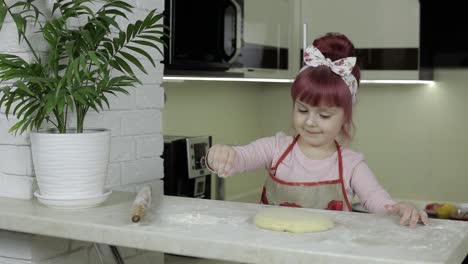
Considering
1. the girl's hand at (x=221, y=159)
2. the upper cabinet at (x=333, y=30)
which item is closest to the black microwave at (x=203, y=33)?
the upper cabinet at (x=333, y=30)

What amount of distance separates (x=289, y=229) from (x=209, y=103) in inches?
96.7

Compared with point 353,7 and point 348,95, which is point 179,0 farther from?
point 353,7

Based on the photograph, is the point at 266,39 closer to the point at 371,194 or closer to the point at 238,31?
the point at 238,31

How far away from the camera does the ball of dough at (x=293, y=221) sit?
1294 millimetres

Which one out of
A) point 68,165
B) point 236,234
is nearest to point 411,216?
point 236,234

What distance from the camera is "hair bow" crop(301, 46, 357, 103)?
1820 millimetres

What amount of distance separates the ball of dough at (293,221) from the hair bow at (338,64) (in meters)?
0.55

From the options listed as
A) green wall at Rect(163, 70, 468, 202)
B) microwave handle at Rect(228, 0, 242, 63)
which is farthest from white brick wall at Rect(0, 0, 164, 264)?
green wall at Rect(163, 70, 468, 202)

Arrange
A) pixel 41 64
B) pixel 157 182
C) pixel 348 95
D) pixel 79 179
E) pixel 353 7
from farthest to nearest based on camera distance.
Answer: pixel 353 7 → pixel 157 182 → pixel 348 95 → pixel 41 64 → pixel 79 179

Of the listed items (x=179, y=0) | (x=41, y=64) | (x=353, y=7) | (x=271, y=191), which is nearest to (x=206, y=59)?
(x=179, y=0)

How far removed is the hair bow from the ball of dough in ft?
1.81

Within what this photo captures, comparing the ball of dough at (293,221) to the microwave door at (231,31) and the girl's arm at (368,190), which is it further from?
the microwave door at (231,31)

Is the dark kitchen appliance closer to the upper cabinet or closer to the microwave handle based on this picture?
the upper cabinet

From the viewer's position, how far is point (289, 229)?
1.29 m
